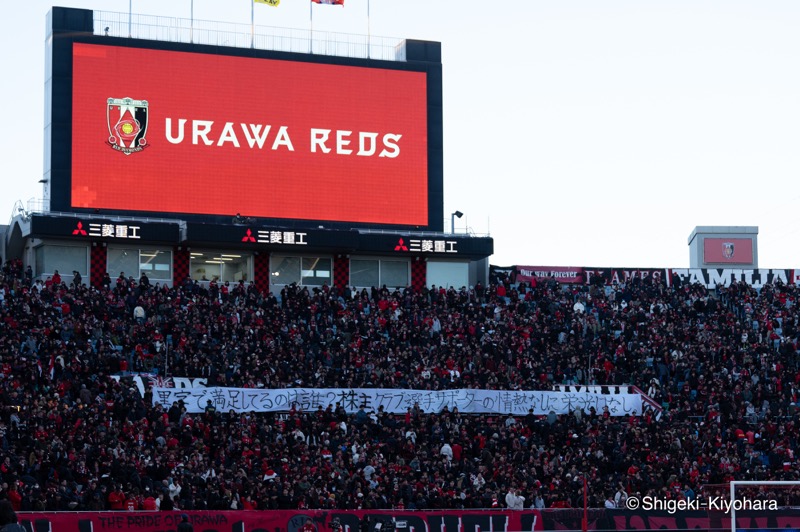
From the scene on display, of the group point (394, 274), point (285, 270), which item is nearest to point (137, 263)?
point (285, 270)

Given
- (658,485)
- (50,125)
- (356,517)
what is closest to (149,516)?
(356,517)

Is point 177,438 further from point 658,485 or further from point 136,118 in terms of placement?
point 136,118

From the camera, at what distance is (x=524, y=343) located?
1857 inches

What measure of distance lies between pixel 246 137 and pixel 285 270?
5.45m

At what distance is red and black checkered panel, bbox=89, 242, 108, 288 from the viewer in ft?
162

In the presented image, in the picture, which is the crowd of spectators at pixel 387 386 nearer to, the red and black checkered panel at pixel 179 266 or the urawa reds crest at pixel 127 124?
the red and black checkered panel at pixel 179 266

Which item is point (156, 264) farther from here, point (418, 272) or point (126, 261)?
point (418, 272)

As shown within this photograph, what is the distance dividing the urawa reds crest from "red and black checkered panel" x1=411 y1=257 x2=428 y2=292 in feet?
38.7

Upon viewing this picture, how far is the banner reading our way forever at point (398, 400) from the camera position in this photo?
39406 mm

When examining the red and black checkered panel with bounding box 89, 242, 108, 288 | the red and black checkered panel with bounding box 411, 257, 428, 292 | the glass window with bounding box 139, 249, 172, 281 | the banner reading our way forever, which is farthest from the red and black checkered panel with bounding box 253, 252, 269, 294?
the banner reading our way forever

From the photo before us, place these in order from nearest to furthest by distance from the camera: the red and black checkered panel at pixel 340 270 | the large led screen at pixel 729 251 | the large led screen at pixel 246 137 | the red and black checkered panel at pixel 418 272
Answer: the large led screen at pixel 246 137, the red and black checkered panel at pixel 340 270, the red and black checkered panel at pixel 418 272, the large led screen at pixel 729 251

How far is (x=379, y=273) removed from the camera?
5319 cm

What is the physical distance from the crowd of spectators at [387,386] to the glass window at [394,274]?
278 centimetres

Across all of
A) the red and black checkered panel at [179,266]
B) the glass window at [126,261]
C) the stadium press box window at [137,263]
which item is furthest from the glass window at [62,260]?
the red and black checkered panel at [179,266]
